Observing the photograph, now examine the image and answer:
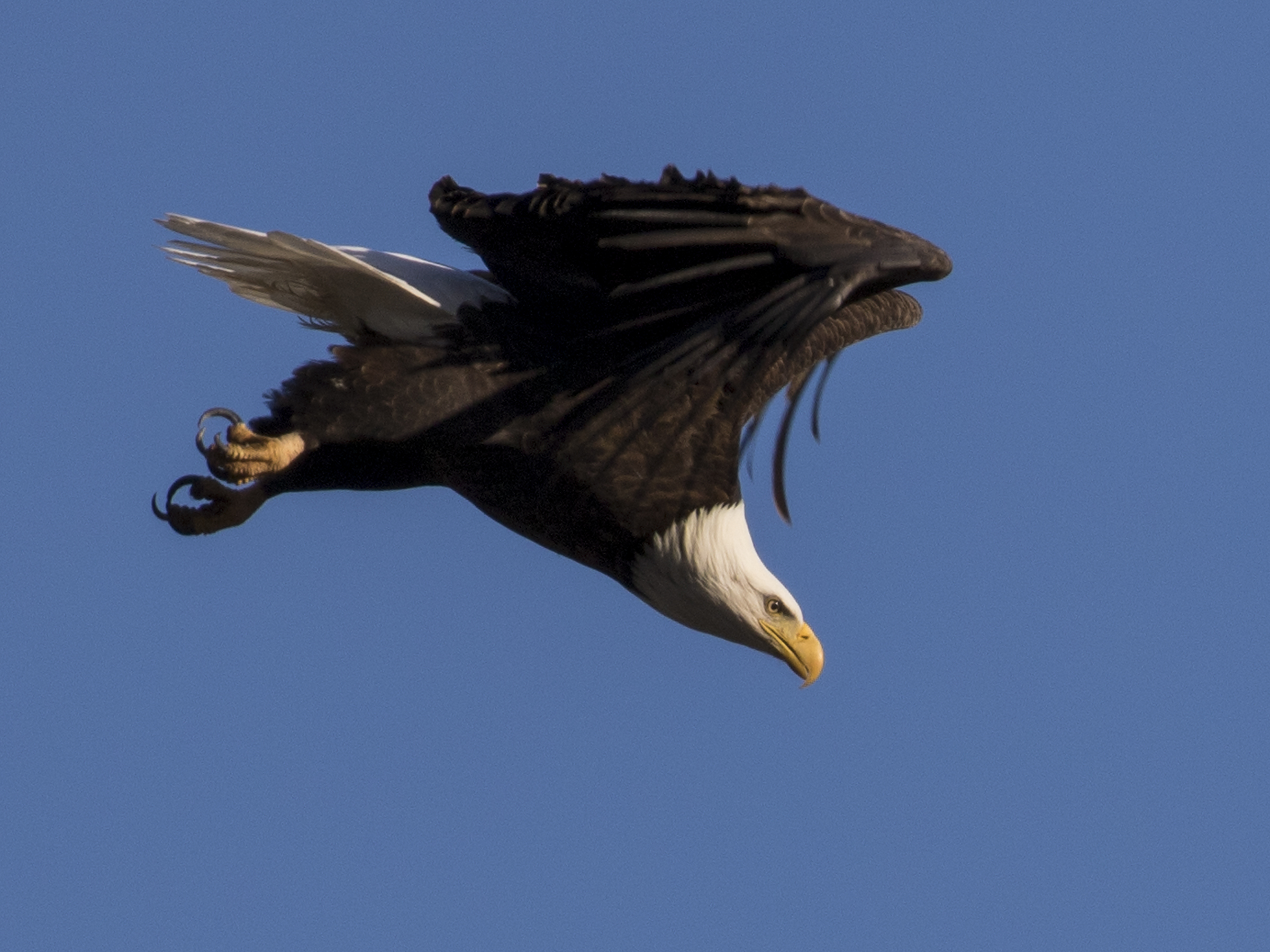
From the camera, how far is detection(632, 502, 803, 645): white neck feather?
6758 millimetres

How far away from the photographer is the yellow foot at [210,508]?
22.6 ft

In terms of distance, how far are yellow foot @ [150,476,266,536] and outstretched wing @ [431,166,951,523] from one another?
1.00m

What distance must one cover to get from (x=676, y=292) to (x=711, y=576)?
942mm

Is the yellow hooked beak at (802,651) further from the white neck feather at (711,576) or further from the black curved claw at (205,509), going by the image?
the black curved claw at (205,509)

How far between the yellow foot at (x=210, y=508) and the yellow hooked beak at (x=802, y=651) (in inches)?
61.2

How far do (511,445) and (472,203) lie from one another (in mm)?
686

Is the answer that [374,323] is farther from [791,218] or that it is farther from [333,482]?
[791,218]

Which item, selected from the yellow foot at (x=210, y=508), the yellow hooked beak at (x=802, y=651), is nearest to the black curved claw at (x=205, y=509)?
the yellow foot at (x=210, y=508)

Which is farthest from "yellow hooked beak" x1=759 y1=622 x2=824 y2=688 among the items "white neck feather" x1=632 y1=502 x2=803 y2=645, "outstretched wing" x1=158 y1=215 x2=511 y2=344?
"outstretched wing" x1=158 y1=215 x2=511 y2=344

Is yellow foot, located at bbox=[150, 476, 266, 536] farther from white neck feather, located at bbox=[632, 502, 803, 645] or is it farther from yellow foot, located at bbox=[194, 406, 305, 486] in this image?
white neck feather, located at bbox=[632, 502, 803, 645]

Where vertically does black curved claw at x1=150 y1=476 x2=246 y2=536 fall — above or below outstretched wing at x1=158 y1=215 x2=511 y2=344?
below

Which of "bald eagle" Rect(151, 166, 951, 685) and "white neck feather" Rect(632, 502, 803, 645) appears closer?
"bald eagle" Rect(151, 166, 951, 685)

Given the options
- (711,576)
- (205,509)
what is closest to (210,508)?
(205,509)

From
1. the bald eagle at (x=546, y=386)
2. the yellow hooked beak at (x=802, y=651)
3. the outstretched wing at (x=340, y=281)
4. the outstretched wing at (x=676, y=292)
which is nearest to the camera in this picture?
the outstretched wing at (x=676, y=292)
